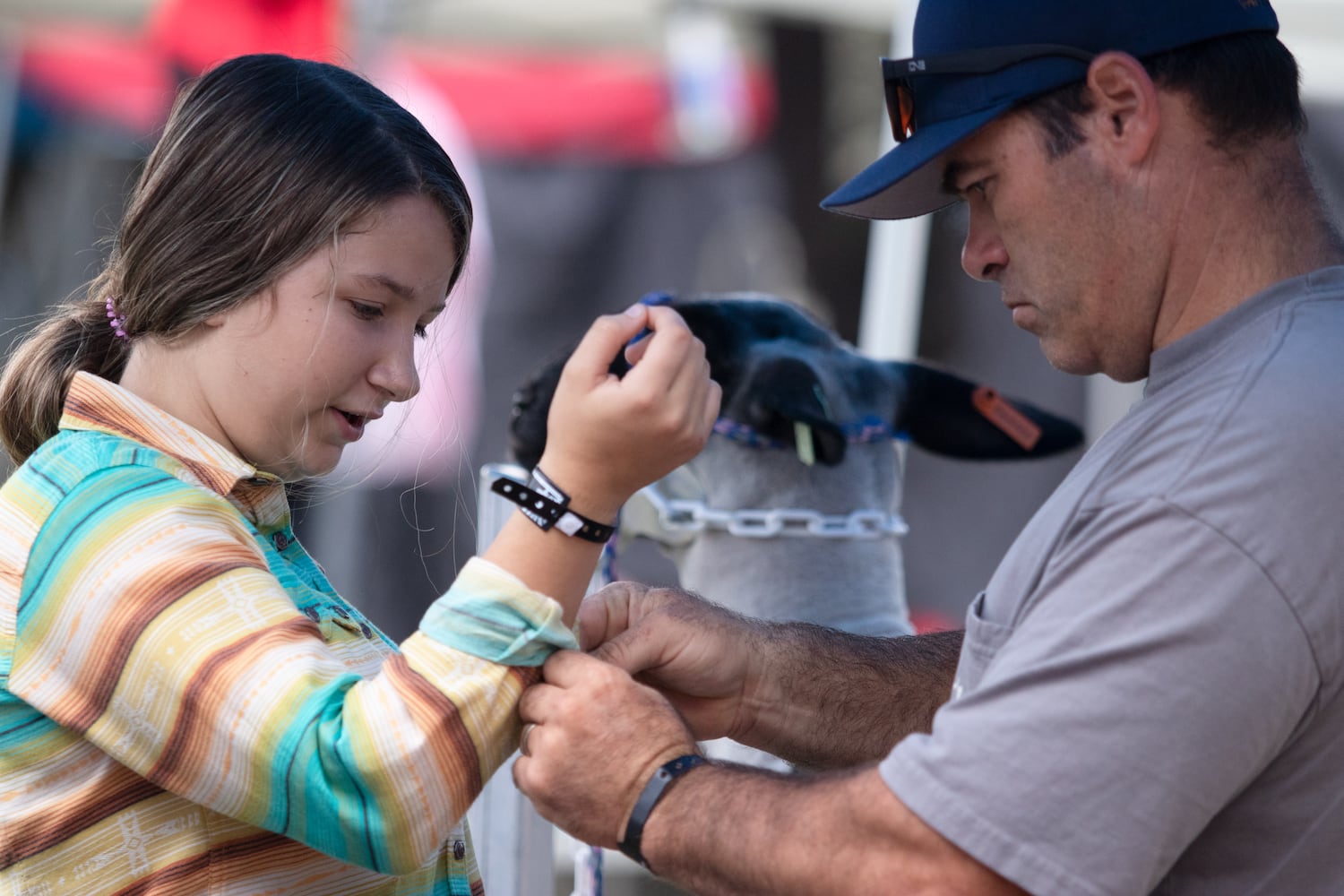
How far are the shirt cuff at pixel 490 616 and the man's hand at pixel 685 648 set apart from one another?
0.37 m

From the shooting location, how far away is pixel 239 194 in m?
1.51

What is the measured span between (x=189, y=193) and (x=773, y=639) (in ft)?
3.10

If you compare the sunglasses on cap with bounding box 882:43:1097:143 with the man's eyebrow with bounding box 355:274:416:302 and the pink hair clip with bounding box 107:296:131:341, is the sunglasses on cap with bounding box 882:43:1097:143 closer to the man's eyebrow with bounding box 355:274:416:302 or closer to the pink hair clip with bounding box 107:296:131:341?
the man's eyebrow with bounding box 355:274:416:302

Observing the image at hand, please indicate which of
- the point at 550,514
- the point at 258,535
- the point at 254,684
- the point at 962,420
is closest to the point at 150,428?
the point at 258,535

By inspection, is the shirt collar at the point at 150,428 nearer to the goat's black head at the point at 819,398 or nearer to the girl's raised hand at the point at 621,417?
the girl's raised hand at the point at 621,417

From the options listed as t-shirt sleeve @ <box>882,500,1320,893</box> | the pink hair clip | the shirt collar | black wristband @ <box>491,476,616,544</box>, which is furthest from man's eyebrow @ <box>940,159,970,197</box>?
the pink hair clip

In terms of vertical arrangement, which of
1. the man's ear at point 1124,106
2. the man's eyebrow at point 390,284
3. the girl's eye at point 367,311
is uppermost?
the man's ear at point 1124,106

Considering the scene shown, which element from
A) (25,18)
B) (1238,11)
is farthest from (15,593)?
(25,18)

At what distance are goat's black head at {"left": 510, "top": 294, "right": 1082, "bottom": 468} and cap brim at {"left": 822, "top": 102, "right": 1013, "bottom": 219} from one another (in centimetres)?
60

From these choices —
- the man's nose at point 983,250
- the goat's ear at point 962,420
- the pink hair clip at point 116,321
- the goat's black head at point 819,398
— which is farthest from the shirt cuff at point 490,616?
the goat's ear at point 962,420

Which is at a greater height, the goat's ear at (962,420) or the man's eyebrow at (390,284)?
the man's eyebrow at (390,284)

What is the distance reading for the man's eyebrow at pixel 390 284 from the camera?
1512mm

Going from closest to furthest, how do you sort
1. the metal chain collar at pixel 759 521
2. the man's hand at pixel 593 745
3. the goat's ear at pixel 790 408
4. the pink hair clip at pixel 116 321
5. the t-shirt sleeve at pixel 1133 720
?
the t-shirt sleeve at pixel 1133 720, the man's hand at pixel 593 745, the pink hair clip at pixel 116 321, the goat's ear at pixel 790 408, the metal chain collar at pixel 759 521

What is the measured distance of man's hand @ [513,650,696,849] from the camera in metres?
1.44
